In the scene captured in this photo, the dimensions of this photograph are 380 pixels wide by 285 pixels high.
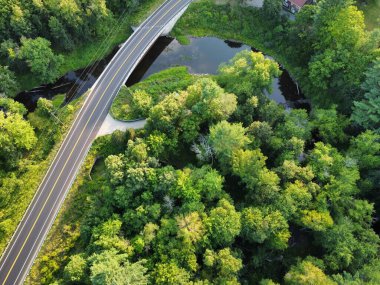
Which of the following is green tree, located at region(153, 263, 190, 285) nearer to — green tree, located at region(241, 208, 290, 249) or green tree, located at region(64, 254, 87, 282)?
green tree, located at region(64, 254, 87, 282)

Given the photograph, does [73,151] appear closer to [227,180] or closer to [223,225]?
[227,180]

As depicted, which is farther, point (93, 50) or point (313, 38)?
point (93, 50)

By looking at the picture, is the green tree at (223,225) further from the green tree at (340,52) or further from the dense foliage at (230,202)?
the green tree at (340,52)

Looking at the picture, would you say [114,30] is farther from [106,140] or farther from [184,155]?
[184,155]

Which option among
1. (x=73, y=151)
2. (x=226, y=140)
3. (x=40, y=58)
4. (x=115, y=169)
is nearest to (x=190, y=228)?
(x=226, y=140)

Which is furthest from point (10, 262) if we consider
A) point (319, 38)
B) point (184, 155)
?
point (319, 38)
